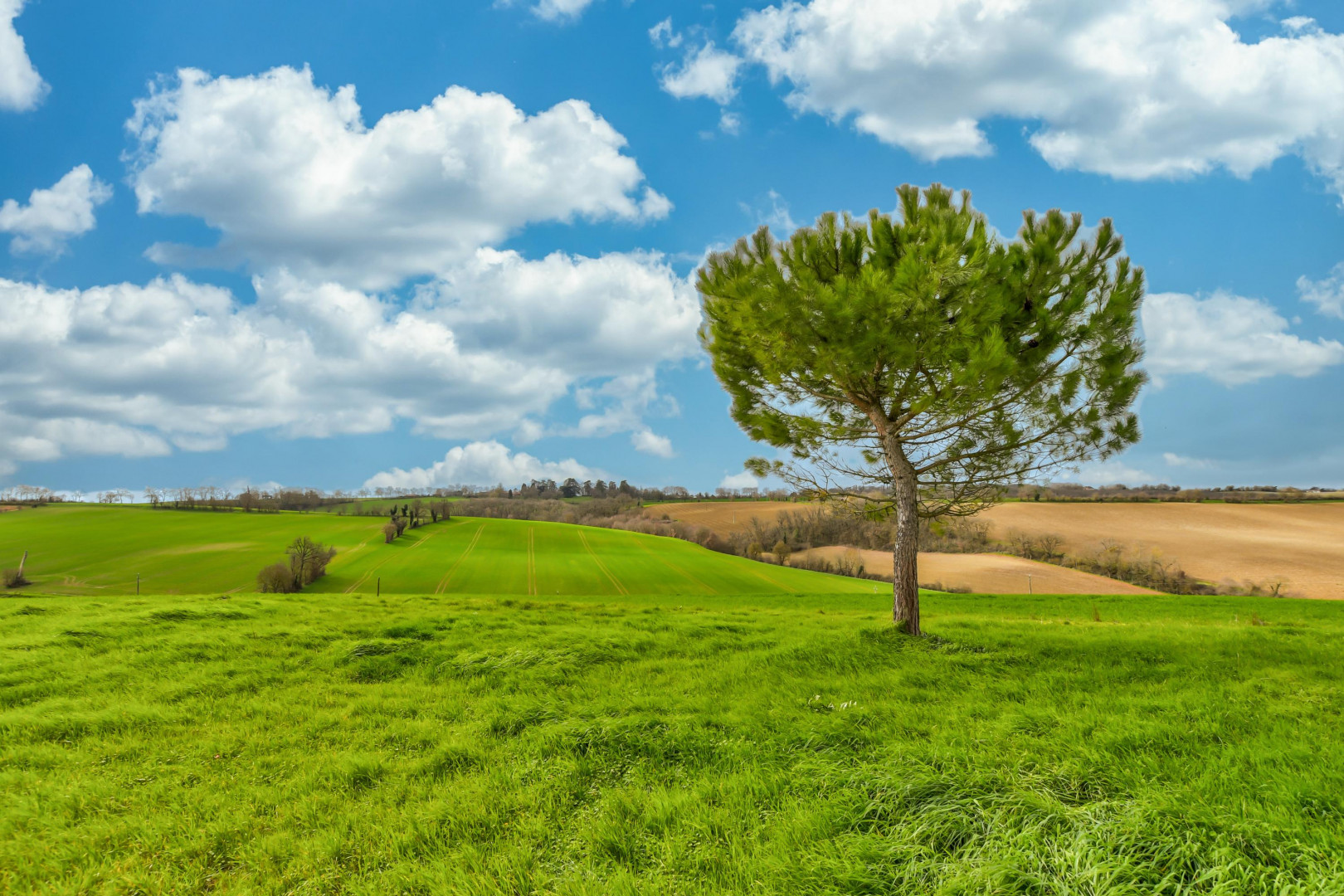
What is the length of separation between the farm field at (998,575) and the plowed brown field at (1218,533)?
6.87 ft

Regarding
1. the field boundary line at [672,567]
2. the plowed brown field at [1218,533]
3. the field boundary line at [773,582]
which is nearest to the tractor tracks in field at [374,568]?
the field boundary line at [672,567]

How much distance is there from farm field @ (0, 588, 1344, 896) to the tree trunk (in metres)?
2.09

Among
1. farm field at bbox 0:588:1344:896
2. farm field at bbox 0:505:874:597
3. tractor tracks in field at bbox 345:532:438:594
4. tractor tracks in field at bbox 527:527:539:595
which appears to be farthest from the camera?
tractor tracks in field at bbox 527:527:539:595

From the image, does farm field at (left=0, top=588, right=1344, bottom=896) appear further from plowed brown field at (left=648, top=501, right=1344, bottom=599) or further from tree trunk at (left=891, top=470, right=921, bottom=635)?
plowed brown field at (left=648, top=501, right=1344, bottom=599)

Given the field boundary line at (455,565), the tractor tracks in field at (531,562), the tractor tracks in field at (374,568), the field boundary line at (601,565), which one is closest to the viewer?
the tractor tracks in field at (374,568)

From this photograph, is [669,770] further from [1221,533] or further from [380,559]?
[1221,533]

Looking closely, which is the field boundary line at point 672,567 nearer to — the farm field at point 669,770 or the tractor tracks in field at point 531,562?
the tractor tracks in field at point 531,562

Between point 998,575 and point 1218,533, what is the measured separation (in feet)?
72.0

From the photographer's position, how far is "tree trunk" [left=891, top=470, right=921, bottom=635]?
38.6ft

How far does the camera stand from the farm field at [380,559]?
1807 inches

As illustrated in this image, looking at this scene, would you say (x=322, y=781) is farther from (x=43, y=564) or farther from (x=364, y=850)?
(x=43, y=564)

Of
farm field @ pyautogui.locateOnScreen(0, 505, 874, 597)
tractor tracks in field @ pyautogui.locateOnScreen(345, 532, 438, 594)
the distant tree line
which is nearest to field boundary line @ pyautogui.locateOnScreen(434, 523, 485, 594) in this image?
farm field @ pyautogui.locateOnScreen(0, 505, 874, 597)

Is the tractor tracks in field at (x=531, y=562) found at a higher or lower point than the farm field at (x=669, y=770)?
lower

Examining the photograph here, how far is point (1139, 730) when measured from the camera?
17.3 ft
